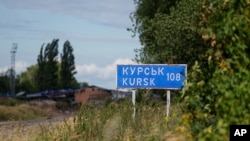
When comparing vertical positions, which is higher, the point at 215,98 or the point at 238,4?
the point at 238,4

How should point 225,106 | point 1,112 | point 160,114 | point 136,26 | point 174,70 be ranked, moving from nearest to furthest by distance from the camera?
point 225,106 < point 160,114 < point 174,70 < point 136,26 < point 1,112

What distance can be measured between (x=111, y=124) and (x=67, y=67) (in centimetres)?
10044

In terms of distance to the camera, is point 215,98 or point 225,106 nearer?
point 225,106

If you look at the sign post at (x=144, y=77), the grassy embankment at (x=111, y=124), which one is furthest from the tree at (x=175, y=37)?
the grassy embankment at (x=111, y=124)

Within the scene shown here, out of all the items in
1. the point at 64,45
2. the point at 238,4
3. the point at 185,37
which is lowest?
the point at 238,4

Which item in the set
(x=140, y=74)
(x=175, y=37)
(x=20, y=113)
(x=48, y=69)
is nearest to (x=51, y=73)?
(x=48, y=69)

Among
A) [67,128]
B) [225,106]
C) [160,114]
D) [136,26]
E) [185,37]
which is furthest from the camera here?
[136,26]

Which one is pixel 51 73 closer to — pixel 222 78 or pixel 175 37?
pixel 175 37

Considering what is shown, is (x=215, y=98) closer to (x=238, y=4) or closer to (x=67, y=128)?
(x=238, y=4)

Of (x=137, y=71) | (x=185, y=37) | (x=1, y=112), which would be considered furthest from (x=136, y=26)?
(x=1, y=112)

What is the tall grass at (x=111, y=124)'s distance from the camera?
13.8m

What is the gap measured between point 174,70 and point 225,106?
11986 millimetres

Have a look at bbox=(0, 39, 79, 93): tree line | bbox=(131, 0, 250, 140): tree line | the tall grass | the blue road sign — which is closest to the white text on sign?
the blue road sign

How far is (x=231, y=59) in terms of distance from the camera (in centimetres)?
738
